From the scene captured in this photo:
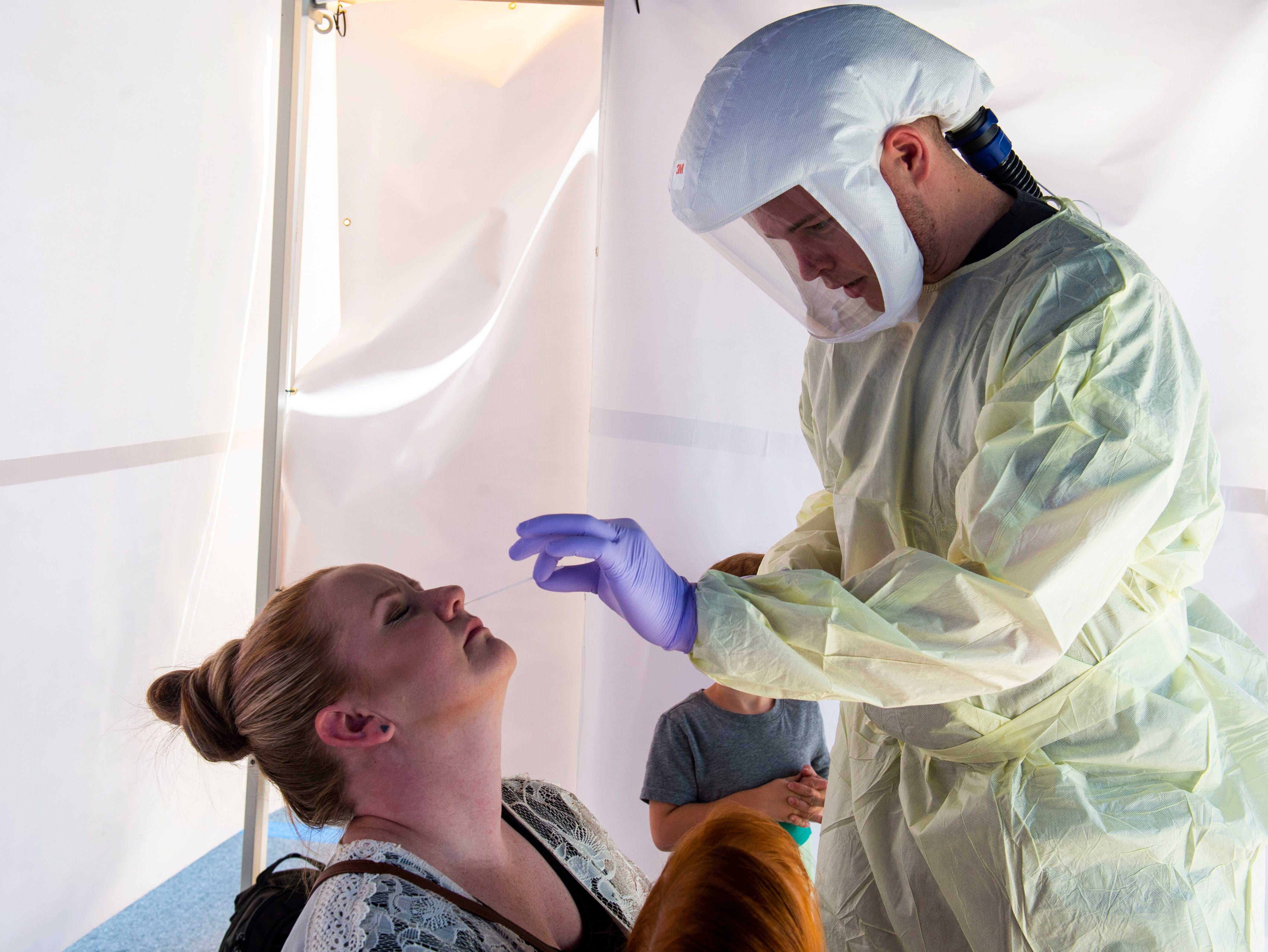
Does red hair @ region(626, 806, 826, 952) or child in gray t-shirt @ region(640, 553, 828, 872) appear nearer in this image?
red hair @ region(626, 806, 826, 952)

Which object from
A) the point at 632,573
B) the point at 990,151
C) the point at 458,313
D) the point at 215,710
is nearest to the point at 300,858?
the point at 215,710

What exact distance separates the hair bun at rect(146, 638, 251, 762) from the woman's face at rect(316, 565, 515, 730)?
0.20 metres

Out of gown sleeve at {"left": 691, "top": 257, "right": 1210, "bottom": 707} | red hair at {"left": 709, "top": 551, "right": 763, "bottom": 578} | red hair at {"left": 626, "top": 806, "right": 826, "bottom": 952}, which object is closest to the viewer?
red hair at {"left": 626, "top": 806, "right": 826, "bottom": 952}

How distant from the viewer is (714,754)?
2018mm

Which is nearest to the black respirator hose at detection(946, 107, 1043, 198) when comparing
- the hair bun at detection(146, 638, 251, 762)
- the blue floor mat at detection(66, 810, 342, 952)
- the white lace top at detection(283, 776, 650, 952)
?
the white lace top at detection(283, 776, 650, 952)

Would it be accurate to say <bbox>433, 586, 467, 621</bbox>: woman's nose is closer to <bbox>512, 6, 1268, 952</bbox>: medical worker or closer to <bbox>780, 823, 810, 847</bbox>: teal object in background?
<bbox>512, 6, 1268, 952</bbox>: medical worker

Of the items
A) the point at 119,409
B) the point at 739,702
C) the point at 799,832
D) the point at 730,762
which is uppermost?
the point at 119,409

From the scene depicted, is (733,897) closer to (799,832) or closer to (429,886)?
(429,886)

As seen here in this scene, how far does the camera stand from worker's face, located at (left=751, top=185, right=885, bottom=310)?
1260mm

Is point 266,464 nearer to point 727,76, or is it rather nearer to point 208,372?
point 208,372

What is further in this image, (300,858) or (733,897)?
(300,858)

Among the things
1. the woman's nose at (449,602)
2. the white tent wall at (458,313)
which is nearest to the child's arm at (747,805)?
the white tent wall at (458,313)

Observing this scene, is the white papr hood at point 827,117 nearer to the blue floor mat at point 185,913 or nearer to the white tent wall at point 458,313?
the white tent wall at point 458,313

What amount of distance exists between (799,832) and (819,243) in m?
1.25
